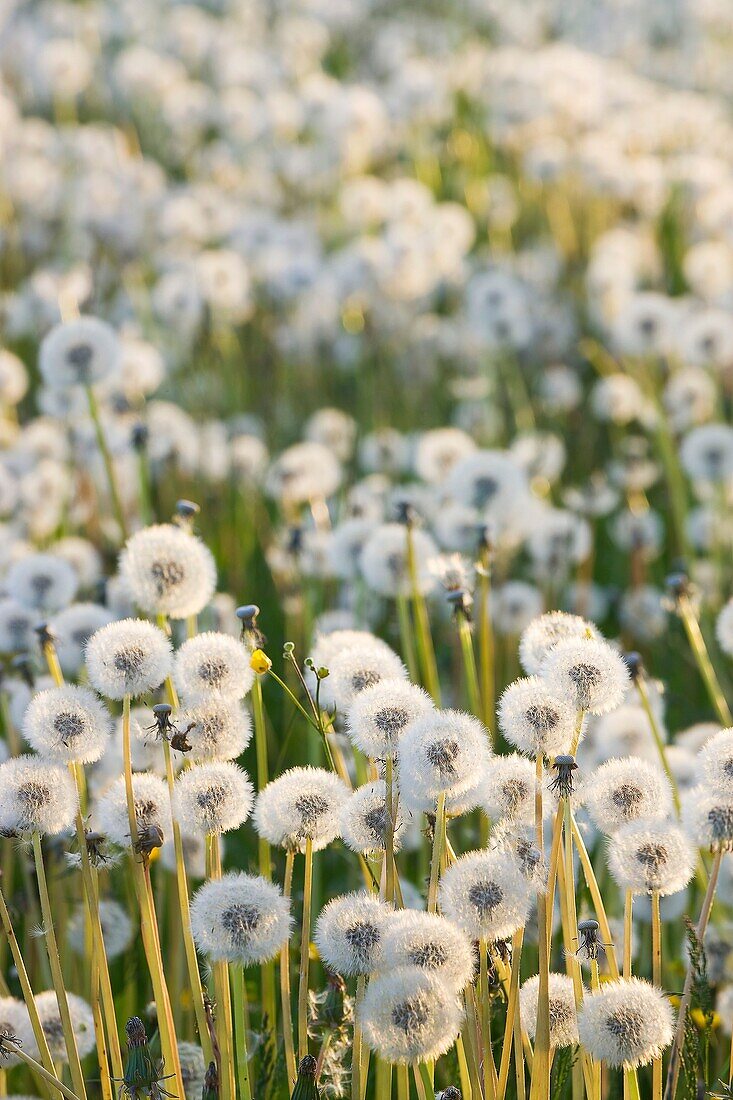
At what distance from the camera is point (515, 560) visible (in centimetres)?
447

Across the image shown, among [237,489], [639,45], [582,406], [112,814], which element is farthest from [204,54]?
[112,814]

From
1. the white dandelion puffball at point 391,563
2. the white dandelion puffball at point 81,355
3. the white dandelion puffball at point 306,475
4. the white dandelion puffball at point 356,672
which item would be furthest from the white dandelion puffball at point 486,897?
the white dandelion puffball at point 306,475

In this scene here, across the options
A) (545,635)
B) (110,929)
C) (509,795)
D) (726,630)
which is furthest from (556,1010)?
(726,630)

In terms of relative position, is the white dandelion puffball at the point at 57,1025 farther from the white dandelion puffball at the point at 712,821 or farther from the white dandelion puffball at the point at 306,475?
the white dandelion puffball at the point at 306,475

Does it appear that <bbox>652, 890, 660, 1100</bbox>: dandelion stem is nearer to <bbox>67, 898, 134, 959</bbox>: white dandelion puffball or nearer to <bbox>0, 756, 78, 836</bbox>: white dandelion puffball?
<bbox>0, 756, 78, 836</bbox>: white dandelion puffball

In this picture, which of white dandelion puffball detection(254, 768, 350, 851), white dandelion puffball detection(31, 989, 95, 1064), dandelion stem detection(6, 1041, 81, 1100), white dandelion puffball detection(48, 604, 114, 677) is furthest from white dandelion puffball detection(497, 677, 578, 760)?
white dandelion puffball detection(48, 604, 114, 677)

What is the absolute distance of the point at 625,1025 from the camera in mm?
1322

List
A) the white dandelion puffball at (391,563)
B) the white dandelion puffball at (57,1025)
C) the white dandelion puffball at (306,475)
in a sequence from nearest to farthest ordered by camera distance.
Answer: the white dandelion puffball at (57,1025), the white dandelion puffball at (391,563), the white dandelion puffball at (306,475)

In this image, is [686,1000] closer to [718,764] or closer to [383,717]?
[718,764]

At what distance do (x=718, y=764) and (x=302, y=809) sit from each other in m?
0.47

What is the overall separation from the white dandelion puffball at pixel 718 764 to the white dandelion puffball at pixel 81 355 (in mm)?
1992

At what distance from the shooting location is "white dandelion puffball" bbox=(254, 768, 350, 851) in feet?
4.79

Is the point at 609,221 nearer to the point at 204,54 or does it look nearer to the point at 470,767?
the point at 204,54

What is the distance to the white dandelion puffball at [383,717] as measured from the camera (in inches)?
57.9
